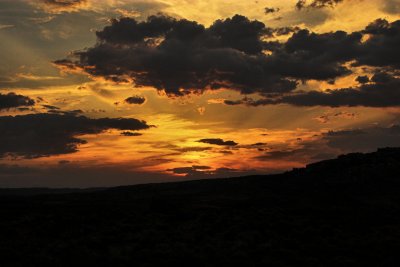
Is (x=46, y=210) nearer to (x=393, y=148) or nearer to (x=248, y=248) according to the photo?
(x=248, y=248)

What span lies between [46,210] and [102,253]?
21.7 metres

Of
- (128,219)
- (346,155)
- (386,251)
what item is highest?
(346,155)

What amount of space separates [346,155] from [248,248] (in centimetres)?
11299

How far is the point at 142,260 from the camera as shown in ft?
116

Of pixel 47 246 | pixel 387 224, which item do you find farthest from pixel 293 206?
pixel 47 246

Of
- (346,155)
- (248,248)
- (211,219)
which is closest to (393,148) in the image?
(346,155)

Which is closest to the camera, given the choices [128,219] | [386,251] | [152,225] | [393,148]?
[386,251]

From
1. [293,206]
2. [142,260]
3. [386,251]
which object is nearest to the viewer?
[142,260]

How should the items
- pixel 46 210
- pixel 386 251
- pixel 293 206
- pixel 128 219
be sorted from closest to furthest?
pixel 386 251, pixel 128 219, pixel 46 210, pixel 293 206

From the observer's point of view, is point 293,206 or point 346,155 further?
point 346,155

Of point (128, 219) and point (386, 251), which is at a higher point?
point (128, 219)

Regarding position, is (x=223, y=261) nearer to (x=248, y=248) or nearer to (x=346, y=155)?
(x=248, y=248)

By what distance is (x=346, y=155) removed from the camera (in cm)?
14362

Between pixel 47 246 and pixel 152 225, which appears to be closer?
pixel 47 246
